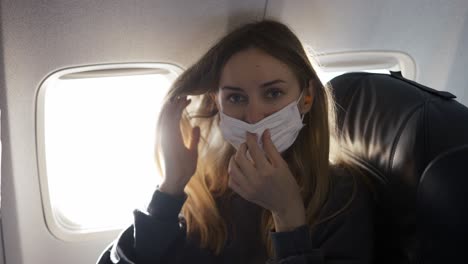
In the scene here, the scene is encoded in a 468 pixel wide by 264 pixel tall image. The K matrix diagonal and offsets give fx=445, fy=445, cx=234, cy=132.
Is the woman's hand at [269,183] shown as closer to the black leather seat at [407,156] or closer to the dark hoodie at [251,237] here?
the dark hoodie at [251,237]

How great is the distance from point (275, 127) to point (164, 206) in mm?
457

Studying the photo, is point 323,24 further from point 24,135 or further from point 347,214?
point 24,135

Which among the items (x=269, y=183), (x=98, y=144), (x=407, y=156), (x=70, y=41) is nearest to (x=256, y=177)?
(x=269, y=183)

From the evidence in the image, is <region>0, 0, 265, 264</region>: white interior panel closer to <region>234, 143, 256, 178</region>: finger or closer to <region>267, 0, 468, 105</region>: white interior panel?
<region>267, 0, 468, 105</region>: white interior panel

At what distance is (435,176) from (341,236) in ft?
1.11

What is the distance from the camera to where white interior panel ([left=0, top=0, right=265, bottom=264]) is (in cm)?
158

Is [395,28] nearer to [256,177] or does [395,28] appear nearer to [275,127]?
[275,127]

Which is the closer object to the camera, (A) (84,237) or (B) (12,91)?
(B) (12,91)

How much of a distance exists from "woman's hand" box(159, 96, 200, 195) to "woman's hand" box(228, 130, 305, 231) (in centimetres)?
30

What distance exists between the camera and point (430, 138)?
120 centimetres

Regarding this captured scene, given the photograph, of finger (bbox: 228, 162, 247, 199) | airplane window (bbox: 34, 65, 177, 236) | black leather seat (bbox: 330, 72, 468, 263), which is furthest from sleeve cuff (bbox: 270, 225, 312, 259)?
airplane window (bbox: 34, 65, 177, 236)

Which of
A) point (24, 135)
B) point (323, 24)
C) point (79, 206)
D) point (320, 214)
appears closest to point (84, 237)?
point (79, 206)

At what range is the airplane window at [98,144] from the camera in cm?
195

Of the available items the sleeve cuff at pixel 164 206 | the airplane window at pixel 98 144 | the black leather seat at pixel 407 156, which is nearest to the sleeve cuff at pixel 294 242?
the black leather seat at pixel 407 156
